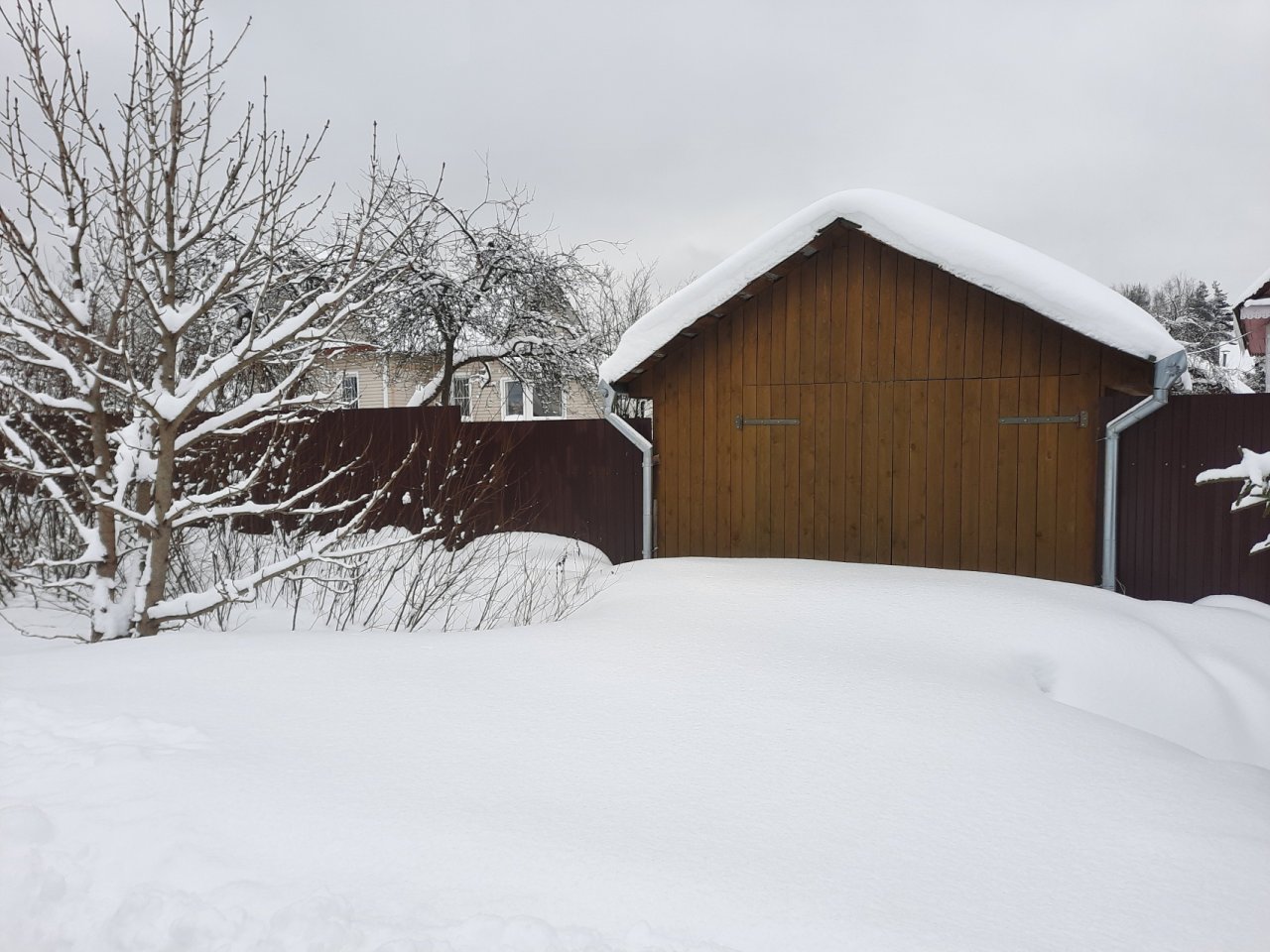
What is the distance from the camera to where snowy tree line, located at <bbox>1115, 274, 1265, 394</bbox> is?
20859mm

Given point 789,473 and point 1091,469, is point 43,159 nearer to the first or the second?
point 789,473

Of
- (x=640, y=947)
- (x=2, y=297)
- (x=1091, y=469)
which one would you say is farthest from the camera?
(x=1091, y=469)

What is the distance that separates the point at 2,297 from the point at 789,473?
571 centimetres

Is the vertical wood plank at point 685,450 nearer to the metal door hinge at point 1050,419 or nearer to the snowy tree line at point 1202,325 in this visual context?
the metal door hinge at point 1050,419

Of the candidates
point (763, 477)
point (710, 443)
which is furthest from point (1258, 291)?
point (710, 443)

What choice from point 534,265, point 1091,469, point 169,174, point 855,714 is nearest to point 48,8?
point 169,174

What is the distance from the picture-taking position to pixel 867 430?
6.94 meters

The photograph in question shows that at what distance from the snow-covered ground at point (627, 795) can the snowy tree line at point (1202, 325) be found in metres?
15.4

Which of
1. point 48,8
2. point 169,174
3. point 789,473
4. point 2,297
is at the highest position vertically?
point 48,8

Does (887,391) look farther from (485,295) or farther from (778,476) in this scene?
(485,295)

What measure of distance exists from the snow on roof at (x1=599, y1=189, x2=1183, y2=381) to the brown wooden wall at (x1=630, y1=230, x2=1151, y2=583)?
0.33 metres

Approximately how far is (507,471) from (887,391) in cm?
458

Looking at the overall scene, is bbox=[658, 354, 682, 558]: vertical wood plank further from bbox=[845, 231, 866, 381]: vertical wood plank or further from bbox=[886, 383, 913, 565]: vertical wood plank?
bbox=[886, 383, 913, 565]: vertical wood plank

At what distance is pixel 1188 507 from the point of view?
651cm
